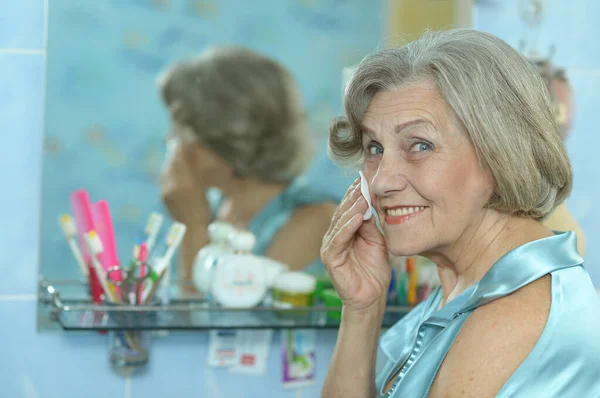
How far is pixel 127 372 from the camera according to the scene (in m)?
1.69

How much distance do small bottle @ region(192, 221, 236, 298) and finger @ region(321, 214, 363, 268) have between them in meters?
0.26

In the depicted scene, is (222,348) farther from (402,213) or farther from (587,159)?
(587,159)

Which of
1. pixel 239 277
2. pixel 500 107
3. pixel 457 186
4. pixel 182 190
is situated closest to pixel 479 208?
pixel 457 186

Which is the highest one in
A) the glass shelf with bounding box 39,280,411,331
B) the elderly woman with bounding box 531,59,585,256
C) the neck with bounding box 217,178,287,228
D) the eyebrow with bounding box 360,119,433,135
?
the elderly woman with bounding box 531,59,585,256

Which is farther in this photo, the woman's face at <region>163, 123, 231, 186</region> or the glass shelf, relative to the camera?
the woman's face at <region>163, 123, 231, 186</region>

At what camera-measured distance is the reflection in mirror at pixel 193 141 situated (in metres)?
1.63

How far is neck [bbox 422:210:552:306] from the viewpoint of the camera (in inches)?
47.9

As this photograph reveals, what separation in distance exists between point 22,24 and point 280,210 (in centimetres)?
63

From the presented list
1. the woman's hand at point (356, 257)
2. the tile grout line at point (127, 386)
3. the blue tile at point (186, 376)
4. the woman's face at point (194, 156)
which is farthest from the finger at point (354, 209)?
the tile grout line at point (127, 386)

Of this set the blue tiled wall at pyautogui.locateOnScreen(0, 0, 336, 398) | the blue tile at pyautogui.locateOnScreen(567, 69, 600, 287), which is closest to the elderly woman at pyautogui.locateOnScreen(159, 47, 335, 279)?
the blue tiled wall at pyautogui.locateOnScreen(0, 0, 336, 398)

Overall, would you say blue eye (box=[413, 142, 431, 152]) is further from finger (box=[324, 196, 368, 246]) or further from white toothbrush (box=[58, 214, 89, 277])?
white toothbrush (box=[58, 214, 89, 277])

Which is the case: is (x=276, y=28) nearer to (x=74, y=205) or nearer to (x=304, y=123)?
(x=304, y=123)

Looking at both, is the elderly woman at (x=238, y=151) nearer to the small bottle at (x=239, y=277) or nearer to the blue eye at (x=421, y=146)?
the small bottle at (x=239, y=277)

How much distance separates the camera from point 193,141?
1687 millimetres
